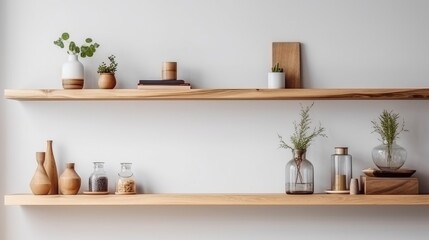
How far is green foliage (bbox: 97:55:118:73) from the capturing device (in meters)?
3.77

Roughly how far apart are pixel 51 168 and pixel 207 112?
2.44 ft

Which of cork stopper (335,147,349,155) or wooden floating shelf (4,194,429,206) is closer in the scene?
wooden floating shelf (4,194,429,206)

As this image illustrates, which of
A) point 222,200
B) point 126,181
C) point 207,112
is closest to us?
point 222,200

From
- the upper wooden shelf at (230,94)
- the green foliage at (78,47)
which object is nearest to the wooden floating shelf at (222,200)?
the upper wooden shelf at (230,94)

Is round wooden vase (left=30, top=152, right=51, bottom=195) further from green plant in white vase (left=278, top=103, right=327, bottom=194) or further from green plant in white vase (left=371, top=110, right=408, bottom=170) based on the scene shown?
green plant in white vase (left=371, top=110, right=408, bottom=170)

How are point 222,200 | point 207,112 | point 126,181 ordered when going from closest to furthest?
1. point 222,200
2. point 126,181
3. point 207,112

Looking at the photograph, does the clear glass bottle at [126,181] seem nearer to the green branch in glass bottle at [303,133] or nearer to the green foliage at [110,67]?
the green foliage at [110,67]

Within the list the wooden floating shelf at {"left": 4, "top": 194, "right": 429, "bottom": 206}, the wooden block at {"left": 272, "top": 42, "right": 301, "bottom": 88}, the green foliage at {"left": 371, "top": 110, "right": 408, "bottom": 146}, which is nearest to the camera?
the wooden floating shelf at {"left": 4, "top": 194, "right": 429, "bottom": 206}

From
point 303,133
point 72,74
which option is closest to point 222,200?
point 303,133

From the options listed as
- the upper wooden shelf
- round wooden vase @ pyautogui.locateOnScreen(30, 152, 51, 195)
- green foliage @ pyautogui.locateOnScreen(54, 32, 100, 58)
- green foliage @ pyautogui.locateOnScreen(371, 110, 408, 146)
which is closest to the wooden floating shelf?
round wooden vase @ pyautogui.locateOnScreen(30, 152, 51, 195)

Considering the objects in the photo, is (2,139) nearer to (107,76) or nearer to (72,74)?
(72,74)

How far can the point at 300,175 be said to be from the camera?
373 cm

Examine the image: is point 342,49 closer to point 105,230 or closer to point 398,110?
point 398,110

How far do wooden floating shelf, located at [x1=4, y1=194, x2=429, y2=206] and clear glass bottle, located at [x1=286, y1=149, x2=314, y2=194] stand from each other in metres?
0.09
